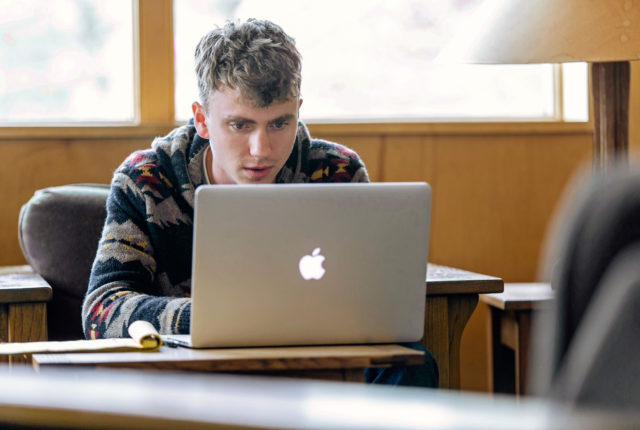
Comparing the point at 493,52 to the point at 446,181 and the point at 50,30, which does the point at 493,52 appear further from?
the point at 50,30

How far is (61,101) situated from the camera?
260 centimetres

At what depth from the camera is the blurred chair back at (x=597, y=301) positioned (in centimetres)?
49

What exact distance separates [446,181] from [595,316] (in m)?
2.30

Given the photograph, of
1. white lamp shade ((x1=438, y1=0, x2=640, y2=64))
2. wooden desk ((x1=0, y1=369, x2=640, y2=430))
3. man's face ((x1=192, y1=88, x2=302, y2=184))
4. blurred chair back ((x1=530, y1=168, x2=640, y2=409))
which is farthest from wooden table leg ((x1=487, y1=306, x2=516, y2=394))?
wooden desk ((x1=0, y1=369, x2=640, y2=430))

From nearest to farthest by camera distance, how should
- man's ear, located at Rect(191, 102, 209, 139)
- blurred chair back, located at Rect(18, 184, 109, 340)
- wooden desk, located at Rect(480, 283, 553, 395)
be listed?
man's ear, located at Rect(191, 102, 209, 139) < blurred chair back, located at Rect(18, 184, 109, 340) < wooden desk, located at Rect(480, 283, 553, 395)

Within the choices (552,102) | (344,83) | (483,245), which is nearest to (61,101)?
(344,83)

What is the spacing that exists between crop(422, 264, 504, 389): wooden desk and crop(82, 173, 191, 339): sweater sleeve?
0.56 m

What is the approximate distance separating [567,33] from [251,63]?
0.69 m

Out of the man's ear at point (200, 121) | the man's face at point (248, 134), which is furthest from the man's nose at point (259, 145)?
the man's ear at point (200, 121)

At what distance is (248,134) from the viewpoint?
5.75 feet

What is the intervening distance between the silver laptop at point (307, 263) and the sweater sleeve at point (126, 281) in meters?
0.22

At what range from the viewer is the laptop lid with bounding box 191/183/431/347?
4.16ft

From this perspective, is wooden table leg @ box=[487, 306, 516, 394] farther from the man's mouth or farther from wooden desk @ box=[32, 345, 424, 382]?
wooden desk @ box=[32, 345, 424, 382]

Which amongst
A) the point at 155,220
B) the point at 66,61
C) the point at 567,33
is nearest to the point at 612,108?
the point at 567,33
